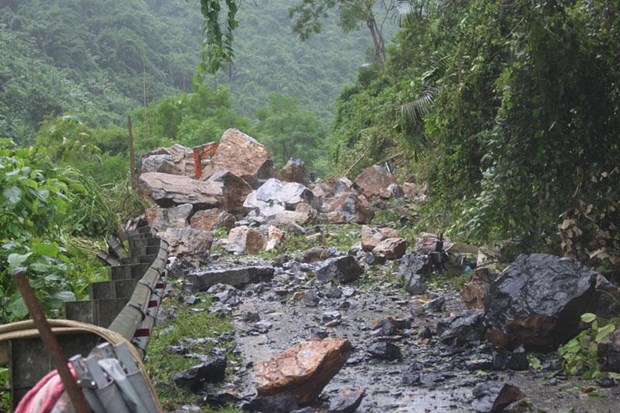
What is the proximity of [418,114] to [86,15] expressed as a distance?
188 feet

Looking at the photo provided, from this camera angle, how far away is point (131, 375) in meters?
1.64

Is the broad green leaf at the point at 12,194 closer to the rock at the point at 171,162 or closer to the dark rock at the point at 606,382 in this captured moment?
the dark rock at the point at 606,382

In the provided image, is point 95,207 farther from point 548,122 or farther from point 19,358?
point 19,358

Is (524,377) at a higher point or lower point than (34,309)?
lower

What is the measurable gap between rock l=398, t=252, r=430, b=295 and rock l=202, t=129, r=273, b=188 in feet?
38.9

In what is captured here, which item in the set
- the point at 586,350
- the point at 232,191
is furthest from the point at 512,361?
the point at 232,191

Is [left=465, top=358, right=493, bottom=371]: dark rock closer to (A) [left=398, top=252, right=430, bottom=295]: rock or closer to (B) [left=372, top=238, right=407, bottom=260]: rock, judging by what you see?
(A) [left=398, top=252, right=430, bottom=295]: rock

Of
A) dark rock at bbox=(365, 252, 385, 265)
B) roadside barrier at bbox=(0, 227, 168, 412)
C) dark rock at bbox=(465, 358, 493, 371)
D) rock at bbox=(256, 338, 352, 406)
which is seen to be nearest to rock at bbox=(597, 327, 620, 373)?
dark rock at bbox=(465, 358, 493, 371)

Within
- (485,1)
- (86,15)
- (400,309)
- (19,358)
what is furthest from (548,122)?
(86,15)

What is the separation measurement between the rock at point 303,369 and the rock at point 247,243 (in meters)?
7.80

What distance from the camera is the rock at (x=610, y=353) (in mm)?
4422

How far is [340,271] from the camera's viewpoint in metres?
8.50

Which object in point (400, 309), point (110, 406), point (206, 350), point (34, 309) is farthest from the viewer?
point (400, 309)

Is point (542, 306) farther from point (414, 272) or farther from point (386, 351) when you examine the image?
point (414, 272)
